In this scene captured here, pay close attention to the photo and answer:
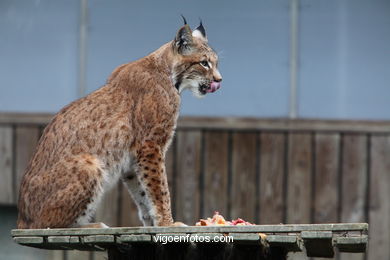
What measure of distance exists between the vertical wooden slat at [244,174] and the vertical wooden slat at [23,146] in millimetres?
1981

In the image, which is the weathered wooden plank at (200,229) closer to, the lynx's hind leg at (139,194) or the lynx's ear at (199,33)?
the lynx's hind leg at (139,194)

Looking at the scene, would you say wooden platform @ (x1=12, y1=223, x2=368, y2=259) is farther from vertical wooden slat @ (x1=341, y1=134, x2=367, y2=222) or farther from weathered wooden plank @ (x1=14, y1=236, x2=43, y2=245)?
vertical wooden slat @ (x1=341, y1=134, x2=367, y2=222)

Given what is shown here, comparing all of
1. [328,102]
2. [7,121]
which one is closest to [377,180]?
[328,102]

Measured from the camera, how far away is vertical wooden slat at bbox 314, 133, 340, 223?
42.8 feet

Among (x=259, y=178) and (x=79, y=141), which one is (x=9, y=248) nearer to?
(x=259, y=178)

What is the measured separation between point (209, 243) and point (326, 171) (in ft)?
15.2

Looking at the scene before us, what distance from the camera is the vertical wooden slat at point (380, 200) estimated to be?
13.0m

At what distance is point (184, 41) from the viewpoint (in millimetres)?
9781

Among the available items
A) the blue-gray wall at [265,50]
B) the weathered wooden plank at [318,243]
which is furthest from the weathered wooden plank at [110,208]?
the weathered wooden plank at [318,243]

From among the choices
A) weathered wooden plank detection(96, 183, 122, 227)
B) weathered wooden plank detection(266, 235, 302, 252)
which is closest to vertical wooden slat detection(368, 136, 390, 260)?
weathered wooden plank detection(96, 183, 122, 227)

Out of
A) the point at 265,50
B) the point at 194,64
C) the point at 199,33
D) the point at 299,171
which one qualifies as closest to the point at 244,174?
the point at 299,171

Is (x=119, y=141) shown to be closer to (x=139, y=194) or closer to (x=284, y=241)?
(x=139, y=194)

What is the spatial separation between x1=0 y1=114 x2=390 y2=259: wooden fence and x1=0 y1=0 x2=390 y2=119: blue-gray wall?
0.80 feet

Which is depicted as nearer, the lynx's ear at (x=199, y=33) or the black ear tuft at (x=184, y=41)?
the black ear tuft at (x=184, y=41)
